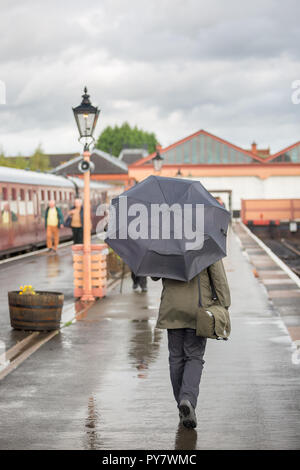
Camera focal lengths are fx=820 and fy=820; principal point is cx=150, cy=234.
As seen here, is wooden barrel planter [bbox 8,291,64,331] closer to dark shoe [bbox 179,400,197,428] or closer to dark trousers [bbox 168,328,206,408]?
dark trousers [bbox 168,328,206,408]

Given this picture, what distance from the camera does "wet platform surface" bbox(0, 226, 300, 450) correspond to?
20.2 ft

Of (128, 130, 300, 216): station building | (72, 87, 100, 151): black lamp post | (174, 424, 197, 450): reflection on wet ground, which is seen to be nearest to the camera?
(174, 424, 197, 450): reflection on wet ground

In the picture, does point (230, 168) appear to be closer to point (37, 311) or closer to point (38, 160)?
point (38, 160)

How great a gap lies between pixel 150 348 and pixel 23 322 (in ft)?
7.51

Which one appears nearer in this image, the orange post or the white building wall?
the orange post

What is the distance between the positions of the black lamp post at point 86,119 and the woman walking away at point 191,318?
29.0ft

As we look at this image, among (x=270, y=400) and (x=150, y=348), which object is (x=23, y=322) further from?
(x=270, y=400)

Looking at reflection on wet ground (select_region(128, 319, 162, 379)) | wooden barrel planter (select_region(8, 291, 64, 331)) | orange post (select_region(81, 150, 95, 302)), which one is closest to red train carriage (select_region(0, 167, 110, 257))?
orange post (select_region(81, 150, 95, 302))

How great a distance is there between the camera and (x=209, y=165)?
77.1 metres

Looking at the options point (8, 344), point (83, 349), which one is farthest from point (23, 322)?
point (83, 349)

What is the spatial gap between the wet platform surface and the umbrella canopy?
1251 millimetres

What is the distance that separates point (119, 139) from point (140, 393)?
130 meters

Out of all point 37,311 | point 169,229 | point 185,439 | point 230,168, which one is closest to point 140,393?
point 185,439

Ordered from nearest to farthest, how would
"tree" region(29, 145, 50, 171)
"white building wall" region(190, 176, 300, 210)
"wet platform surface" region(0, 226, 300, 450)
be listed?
"wet platform surface" region(0, 226, 300, 450), "white building wall" region(190, 176, 300, 210), "tree" region(29, 145, 50, 171)
